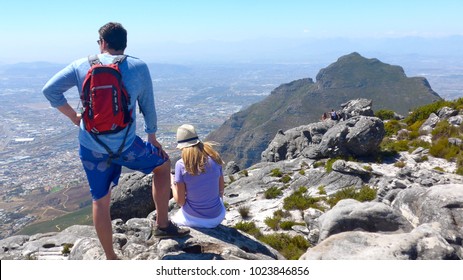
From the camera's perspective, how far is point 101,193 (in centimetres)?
615

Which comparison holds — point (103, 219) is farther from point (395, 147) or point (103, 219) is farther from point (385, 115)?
point (385, 115)

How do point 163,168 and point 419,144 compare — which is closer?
point 163,168

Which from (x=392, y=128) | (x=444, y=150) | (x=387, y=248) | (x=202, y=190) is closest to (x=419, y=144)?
(x=444, y=150)

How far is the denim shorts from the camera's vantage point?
592 centimetres

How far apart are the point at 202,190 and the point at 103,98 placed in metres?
3.15

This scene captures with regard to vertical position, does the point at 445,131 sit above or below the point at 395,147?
above

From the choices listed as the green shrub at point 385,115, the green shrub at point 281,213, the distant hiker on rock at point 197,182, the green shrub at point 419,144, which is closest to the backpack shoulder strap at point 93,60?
the distant hiker on rock at point 197,182

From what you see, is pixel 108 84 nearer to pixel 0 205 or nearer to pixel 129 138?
pixel 129 138

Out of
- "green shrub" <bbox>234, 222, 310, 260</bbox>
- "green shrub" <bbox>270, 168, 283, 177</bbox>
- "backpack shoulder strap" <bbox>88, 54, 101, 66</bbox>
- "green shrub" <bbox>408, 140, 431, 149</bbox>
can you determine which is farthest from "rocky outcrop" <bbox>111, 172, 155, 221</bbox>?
"green shrub" <bbox>408, 140, 431, 149</bbox>

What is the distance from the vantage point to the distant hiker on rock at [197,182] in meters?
7.21

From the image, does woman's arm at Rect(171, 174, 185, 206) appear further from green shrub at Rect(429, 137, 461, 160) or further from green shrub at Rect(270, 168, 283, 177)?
green shrub at Rect(429, 137, 461, 160)

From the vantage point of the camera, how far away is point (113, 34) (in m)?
5.73

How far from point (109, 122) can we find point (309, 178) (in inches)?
578

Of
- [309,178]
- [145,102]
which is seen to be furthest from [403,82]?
[145,102]
